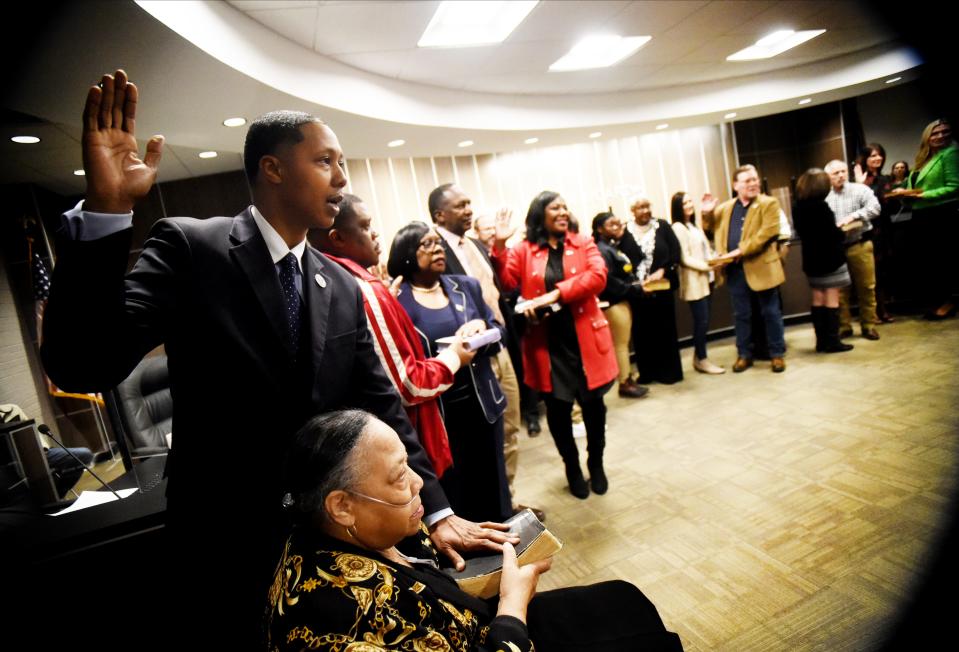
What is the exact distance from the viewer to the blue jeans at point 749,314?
4.41 meters

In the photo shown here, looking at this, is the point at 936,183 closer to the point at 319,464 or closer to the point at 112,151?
the point at 319,464

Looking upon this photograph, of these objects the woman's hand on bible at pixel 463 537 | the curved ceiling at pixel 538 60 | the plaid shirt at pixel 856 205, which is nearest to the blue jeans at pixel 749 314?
the plaid shirt at pixel 856 205

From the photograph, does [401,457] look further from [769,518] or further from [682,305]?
[682,305]

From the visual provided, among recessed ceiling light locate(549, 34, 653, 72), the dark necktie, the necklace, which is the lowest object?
the necklace

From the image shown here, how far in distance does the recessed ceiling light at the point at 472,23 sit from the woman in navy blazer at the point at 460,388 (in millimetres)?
2091

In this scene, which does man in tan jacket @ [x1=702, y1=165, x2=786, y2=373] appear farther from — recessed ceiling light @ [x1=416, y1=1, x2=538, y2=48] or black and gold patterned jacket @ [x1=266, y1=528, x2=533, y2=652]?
black and gold patterned jacket @ [x1=266, y1=528, x2=533, y2=652]

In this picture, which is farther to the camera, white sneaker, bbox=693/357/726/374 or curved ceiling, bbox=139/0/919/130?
white sneaker, bbox=693/357/726/374

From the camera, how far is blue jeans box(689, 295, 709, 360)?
484 centimetres

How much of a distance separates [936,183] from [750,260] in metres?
1.48

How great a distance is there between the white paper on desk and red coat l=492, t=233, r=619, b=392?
2009 mm

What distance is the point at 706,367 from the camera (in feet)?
15.8

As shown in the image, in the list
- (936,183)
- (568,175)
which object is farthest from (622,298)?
(568,175)

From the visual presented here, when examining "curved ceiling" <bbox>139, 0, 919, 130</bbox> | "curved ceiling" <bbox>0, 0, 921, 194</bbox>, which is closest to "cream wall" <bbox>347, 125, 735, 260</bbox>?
"curved ceiling" <bbox>0, 0, 921, 194</bbox>

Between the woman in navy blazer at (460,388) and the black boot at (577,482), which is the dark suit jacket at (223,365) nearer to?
the woman in navy blazer at (460,388)
